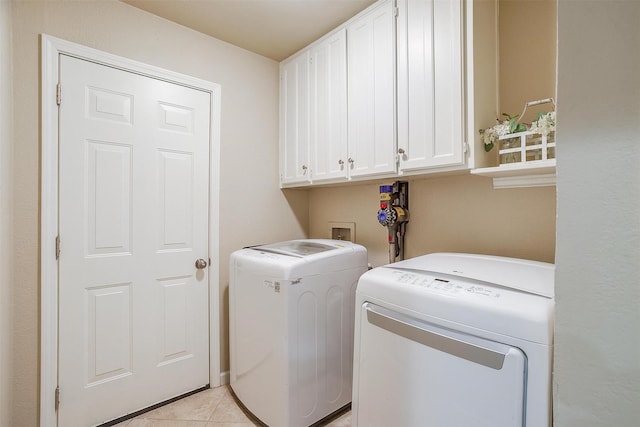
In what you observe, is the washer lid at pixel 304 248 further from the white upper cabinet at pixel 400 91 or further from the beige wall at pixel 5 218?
the beige wall at pixel 5 218

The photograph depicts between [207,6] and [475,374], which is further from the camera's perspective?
[207,6]

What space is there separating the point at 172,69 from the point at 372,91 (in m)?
1.27

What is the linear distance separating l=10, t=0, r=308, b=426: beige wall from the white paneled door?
0.39ft

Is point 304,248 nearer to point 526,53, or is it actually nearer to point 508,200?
point 508,200

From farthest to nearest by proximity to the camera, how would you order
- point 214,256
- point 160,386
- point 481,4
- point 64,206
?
point 214,256, point 160,386, point 64,206, point 481,4

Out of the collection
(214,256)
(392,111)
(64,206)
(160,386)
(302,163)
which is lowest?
(160,386)

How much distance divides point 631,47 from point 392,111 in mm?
1234

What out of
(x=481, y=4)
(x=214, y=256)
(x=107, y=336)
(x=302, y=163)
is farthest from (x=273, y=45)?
(x=107, y=336)

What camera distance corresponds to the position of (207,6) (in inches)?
68.6

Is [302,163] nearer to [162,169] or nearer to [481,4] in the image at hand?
[162,169]


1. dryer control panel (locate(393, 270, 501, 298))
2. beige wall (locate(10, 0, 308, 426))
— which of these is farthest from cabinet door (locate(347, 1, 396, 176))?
beige wall (locate(10, 0, 308, 426))

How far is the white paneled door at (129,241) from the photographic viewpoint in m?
1.59

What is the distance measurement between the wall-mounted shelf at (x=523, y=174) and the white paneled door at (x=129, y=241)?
5.60ft

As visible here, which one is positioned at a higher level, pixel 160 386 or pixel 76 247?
pixel 76 247
